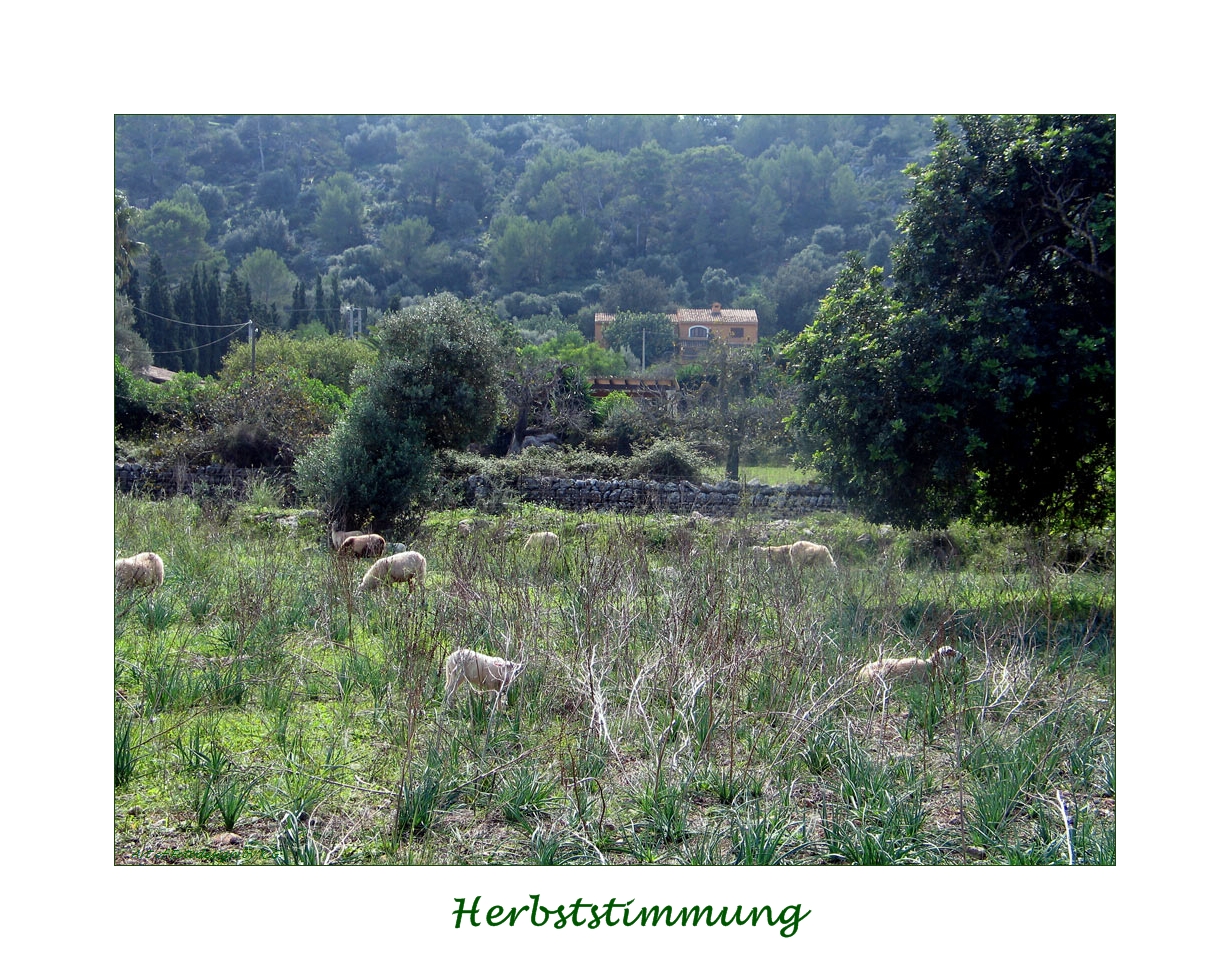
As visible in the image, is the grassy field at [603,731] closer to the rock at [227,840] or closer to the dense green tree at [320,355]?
the rock at [227,840]

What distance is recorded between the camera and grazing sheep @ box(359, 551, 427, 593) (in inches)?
279

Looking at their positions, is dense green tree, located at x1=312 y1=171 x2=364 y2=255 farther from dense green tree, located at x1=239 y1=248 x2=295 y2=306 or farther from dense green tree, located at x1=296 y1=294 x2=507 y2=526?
dense green tree, located at x1=296 y1=294 x2=507 y2=526

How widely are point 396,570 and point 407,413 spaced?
481cm

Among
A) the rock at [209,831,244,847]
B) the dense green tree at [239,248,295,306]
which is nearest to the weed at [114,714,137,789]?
the rock at [209,831,244,847]

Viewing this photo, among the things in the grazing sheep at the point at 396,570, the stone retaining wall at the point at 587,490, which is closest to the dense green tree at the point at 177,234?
the stone retaining wall at the point at 587,490

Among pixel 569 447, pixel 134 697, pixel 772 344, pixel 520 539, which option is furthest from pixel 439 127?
pixel 134 697

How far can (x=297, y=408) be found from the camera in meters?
17.4

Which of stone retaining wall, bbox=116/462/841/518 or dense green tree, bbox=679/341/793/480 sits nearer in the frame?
stone retaining wall, bbox=116/462/841/518

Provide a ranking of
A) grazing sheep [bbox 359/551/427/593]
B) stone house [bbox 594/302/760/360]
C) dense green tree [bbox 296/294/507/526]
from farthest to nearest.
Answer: stone house [bbox 594/302/760/360]
dense green tree [bbox 296/294/507/526]
grazing sheep [bbox 359/551/427/593]

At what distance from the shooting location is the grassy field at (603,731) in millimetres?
3244

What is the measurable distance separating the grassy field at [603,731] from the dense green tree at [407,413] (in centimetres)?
494

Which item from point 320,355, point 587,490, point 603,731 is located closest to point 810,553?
point 603,731

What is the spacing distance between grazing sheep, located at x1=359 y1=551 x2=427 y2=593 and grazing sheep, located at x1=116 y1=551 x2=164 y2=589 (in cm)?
156
